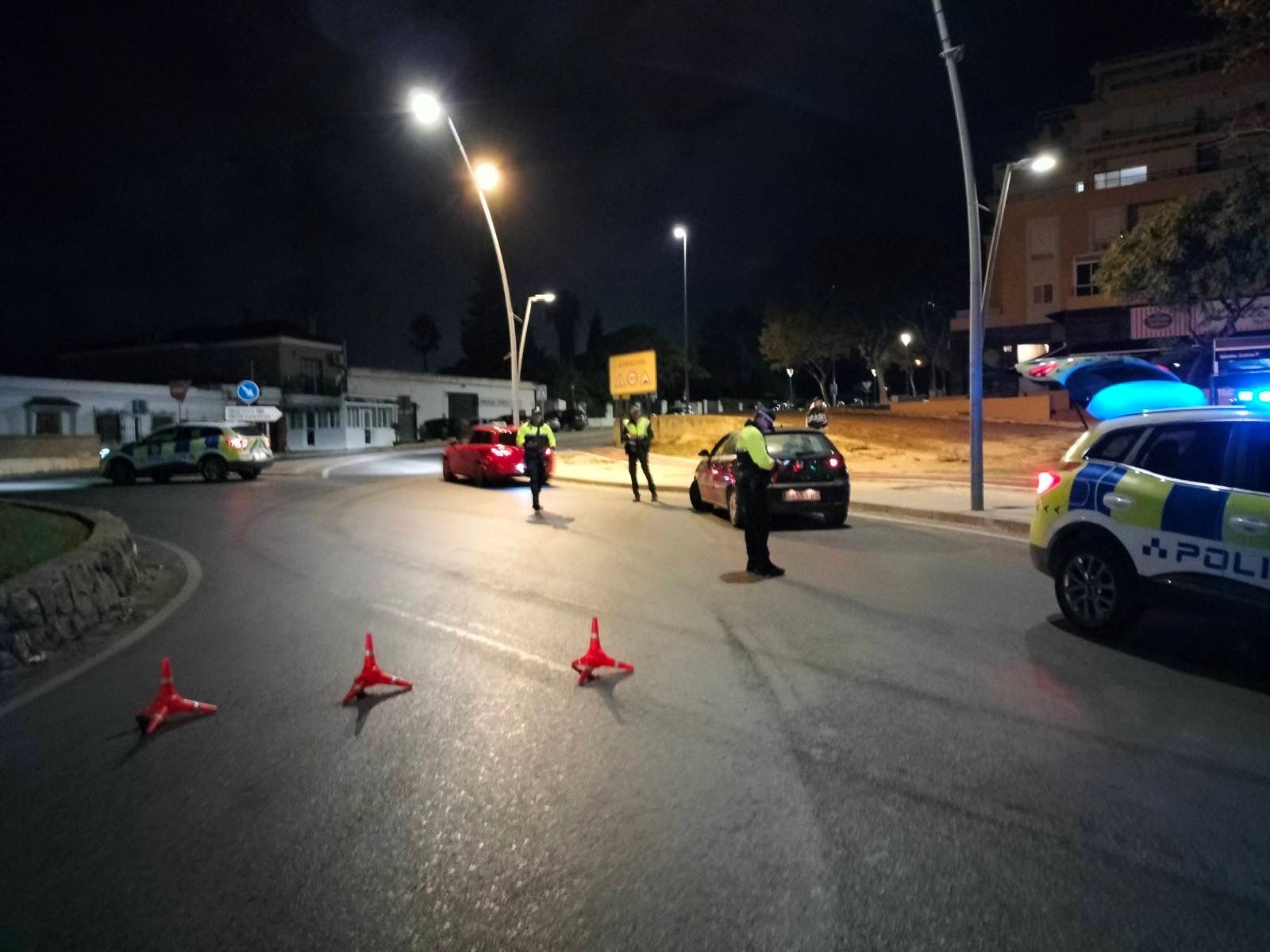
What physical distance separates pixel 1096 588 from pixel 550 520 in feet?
32.1

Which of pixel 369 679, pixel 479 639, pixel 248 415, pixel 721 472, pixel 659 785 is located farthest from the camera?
pixel 248 415

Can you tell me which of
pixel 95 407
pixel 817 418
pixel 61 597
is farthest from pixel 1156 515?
pixel 95 407

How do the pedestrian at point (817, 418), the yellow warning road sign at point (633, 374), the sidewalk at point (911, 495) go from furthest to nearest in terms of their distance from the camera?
1. the yellow warning road sign at point (633, 374)
2. the pedestrian at point (817, 418)
3. the sidewalk at point (911, 495)

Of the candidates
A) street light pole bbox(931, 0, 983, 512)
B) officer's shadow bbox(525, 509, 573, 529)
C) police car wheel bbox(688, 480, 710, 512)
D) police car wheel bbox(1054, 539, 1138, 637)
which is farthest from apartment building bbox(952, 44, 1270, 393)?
police car wheel bbox(1054, 539, 1138, 637)

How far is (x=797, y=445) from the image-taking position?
47.3 ft

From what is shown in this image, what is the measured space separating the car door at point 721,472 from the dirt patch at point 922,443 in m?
10.5

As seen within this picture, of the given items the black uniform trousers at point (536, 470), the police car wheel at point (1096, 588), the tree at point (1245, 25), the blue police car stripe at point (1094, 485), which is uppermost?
the tree at point (1245, 25)

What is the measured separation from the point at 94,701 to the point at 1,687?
0.98 m

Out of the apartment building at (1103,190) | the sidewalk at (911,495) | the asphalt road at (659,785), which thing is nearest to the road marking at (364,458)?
the sidewalk at (911,495)

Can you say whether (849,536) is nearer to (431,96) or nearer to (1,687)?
(1,687)

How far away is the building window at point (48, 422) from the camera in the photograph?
124 feet

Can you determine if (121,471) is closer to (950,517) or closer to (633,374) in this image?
(633,374)

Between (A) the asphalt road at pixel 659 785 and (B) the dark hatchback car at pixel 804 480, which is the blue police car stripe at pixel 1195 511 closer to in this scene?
(A) the asphalt road at pixel 659 785

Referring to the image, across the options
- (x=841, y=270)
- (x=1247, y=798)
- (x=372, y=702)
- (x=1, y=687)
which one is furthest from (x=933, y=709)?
(x=841, y=270)
